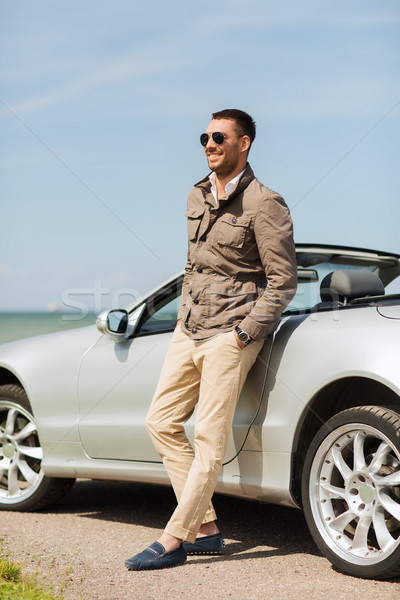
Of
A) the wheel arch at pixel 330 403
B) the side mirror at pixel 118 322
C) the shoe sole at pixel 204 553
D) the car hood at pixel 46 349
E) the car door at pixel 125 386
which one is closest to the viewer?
the wheel arch at pixel 330 403

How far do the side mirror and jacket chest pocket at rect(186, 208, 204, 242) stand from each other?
0.86 metres

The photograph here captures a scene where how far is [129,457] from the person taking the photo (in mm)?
4617

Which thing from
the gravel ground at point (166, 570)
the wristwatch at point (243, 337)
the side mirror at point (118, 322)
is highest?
the wristwatch at point (243, 337)

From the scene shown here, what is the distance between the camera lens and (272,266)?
379cm

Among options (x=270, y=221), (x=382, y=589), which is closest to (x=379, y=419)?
(x=382, y=589)

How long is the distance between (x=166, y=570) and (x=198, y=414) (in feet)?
2.39

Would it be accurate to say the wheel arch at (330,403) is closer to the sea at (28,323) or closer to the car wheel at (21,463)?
the car wheel at (21,463)

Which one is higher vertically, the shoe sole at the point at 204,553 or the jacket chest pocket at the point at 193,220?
the jacket chest pocket at the point at 193,220

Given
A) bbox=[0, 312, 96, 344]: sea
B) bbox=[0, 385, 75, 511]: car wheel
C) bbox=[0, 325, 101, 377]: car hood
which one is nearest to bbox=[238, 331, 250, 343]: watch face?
bbox=[0, 325, 101, 377]: car hood

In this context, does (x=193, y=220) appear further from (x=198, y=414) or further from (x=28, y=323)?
(x=28, y=323)

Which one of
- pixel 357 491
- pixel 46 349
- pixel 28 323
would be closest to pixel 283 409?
pixel 357 491

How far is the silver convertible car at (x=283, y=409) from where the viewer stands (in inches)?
139

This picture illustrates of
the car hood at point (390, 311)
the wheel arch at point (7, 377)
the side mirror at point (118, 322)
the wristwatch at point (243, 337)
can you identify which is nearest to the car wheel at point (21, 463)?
the wheel arch at point (7, 377)

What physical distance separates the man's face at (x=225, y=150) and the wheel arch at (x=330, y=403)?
1.17 meters
